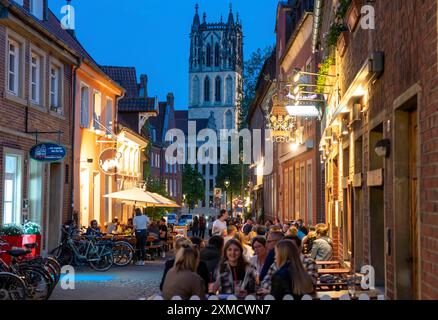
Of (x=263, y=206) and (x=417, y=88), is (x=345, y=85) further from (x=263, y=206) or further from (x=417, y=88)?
(x=263, y=206)

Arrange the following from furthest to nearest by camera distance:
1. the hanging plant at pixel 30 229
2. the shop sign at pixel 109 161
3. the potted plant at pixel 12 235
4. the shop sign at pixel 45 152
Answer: the shop sign at pixel 109 161 < the shop sign at pixel 45 152 < the hanging plant at pixel 30 229 < the potted plant at pixel 12 235

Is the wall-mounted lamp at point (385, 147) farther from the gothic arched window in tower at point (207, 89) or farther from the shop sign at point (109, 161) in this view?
the gothic arched window in tower at point (207, 89)

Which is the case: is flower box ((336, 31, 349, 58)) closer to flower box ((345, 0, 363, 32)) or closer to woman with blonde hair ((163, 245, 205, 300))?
flower box ((345, 0, 363, 32))

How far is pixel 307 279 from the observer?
7824 millimetres

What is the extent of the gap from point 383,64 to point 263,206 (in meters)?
40.7

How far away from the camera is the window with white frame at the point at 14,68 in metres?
19.3

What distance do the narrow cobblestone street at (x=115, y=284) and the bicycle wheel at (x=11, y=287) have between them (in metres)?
2.64

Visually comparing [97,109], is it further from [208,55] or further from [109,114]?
[208,55]

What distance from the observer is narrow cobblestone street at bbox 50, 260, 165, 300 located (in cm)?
1482

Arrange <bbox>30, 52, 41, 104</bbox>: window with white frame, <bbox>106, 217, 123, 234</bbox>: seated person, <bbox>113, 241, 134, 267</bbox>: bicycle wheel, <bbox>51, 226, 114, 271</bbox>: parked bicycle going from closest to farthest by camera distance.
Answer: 1. <bbox>51, 226, 114, 271</bbox>: parked bicycle
2. <bbox>30, 52, 41, 104</bbox>: window with white frame
3. <bbox>113, 241, 134, 267</bbox>: bicycle wheel
4. <bbox>106, 217, 123, 234</bbox>: seated person

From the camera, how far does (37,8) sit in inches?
902

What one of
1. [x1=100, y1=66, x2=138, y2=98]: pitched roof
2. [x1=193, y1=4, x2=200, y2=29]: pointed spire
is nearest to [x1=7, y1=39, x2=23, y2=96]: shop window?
[x1=100, y1=66, x2=138, y2=98]: pitched roof

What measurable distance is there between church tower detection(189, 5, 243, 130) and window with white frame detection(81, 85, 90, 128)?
12835cm

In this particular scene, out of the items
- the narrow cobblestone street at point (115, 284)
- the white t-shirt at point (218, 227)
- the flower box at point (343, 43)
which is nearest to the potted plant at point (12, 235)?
the narrow cobblestone street at point (115, 284)
